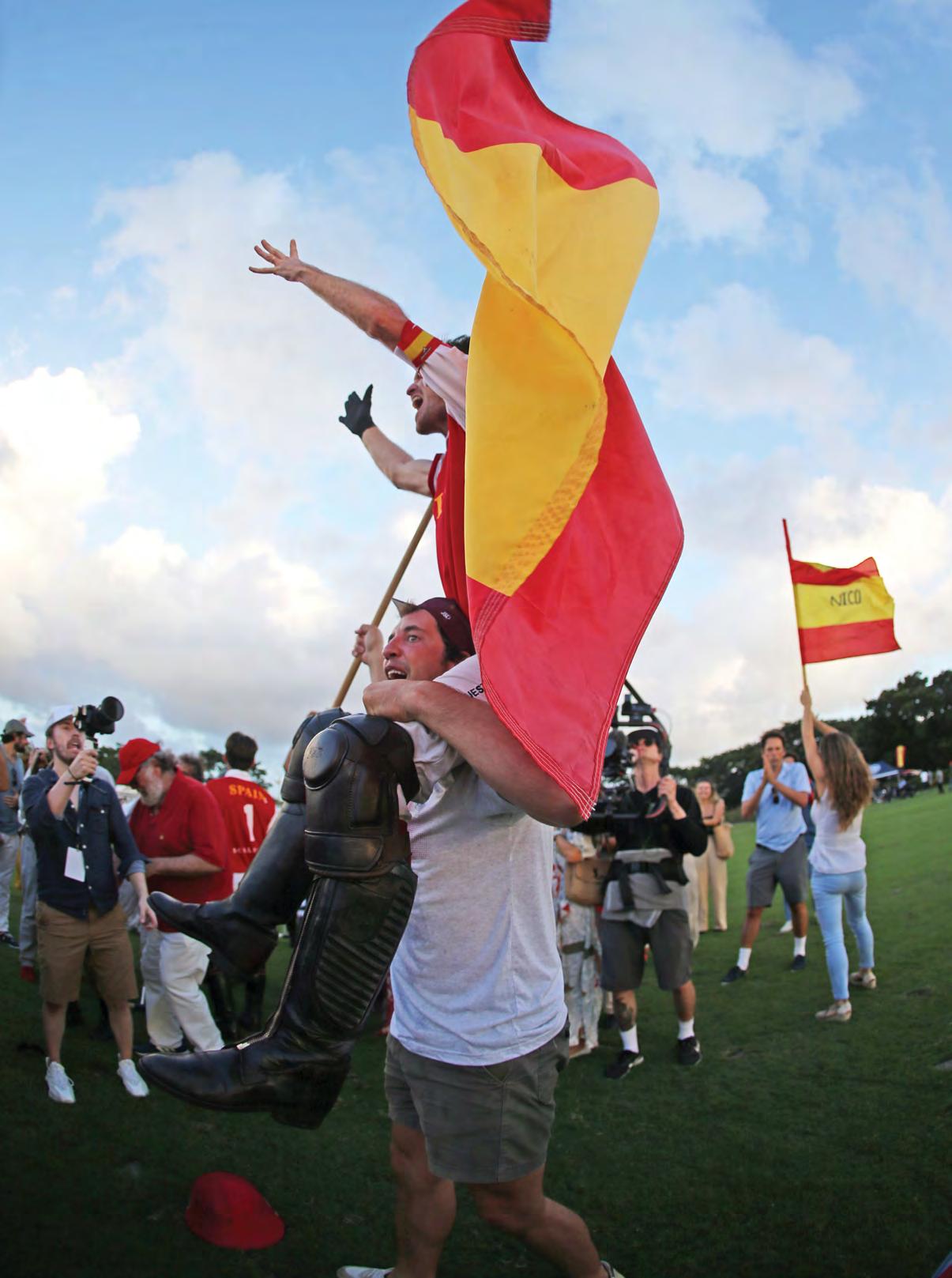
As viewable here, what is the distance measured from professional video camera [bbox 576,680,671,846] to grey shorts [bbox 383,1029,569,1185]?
2.57 meters

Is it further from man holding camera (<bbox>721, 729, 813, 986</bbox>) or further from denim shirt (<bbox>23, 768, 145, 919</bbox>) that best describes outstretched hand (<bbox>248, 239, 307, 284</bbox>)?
man holding camera (<bbox>721, 729, 813, 986</bbox>)

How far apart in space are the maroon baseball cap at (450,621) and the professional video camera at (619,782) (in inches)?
96.9

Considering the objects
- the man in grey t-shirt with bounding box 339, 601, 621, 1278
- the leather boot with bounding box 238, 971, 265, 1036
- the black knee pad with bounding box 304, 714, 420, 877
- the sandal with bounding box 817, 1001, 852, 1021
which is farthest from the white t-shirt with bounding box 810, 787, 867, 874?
the black knee pad with bounding box 304, 714, 420, 877

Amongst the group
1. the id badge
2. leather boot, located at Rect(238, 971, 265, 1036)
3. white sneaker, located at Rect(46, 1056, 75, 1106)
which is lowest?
leather boot, located at Rect(238, 971, 265, 1036)

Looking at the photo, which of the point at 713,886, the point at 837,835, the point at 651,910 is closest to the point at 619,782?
the point at 651,910

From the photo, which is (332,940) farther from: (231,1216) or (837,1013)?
(837,1013)

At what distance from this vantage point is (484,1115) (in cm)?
257

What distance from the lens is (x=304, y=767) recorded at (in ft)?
6.63

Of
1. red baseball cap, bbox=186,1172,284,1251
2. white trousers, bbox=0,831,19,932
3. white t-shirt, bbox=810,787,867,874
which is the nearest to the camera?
red baseball cap, bbox=186,1172,284,1251

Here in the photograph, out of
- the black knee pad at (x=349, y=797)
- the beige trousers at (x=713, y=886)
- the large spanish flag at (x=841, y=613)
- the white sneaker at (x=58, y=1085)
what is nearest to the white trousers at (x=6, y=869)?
the white sneaker at (x=58, y=1085)

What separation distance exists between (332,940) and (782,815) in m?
7.75

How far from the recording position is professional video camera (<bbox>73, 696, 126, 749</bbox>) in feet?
16.8

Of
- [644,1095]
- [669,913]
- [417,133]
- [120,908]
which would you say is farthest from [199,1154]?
[417,133]

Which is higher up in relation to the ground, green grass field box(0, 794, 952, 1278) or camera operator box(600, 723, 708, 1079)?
camera operator box(600, 723, 708, 1079)
